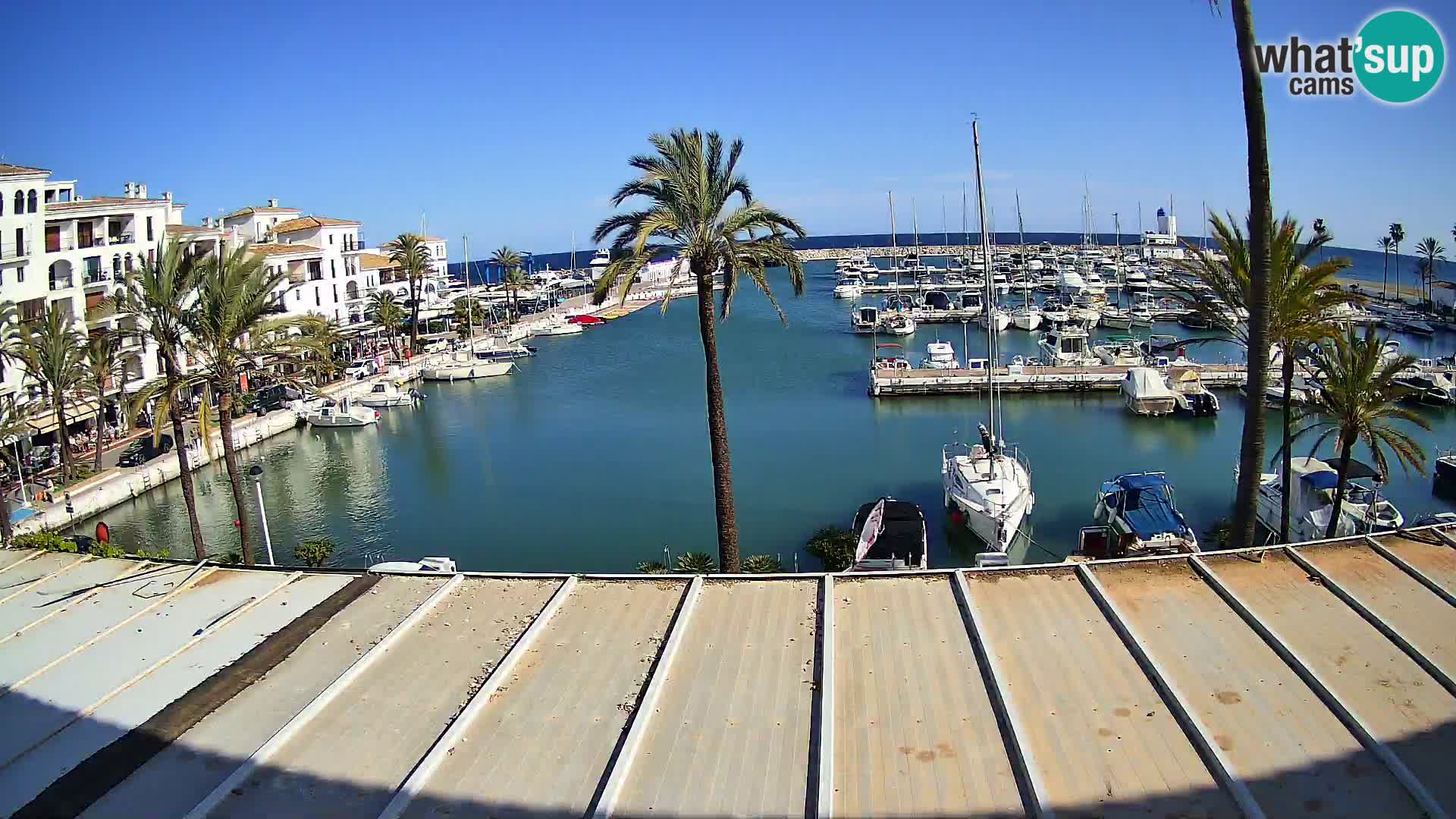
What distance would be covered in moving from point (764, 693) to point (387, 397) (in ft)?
147

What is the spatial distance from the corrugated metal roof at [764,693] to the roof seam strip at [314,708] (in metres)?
0.03

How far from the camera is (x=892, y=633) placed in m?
11.0

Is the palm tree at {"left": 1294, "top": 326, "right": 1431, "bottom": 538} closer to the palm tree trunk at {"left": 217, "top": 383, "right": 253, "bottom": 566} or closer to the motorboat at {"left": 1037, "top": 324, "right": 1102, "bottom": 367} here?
the palm tree trunk at {"left": 217, "top": 383, "right": 253, "bottom": 566}

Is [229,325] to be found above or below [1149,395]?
above

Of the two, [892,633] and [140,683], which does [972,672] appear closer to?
[892,633]

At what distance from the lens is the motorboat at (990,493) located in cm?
2400

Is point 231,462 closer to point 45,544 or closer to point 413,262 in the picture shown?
point 45,544

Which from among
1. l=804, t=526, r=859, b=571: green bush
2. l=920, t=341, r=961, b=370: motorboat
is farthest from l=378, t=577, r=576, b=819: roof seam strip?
l=920, t=341, r=961, b=370: motorboat

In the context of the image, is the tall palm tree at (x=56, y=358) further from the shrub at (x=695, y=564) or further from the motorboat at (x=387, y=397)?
the shrub at (x=695, y=564)

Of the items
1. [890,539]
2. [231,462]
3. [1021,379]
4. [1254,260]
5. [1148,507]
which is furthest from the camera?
[1021,379]

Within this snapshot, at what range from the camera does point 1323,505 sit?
2259 centimetres

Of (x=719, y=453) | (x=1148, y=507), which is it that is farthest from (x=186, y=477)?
(x=1148, y=507)

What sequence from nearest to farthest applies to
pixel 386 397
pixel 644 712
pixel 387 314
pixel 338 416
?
pixel 644 712, pixel 338 416, pixel 386 397, pixel 387 314

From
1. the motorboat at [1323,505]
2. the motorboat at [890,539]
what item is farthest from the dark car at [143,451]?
the motorboat at [1323,505]
